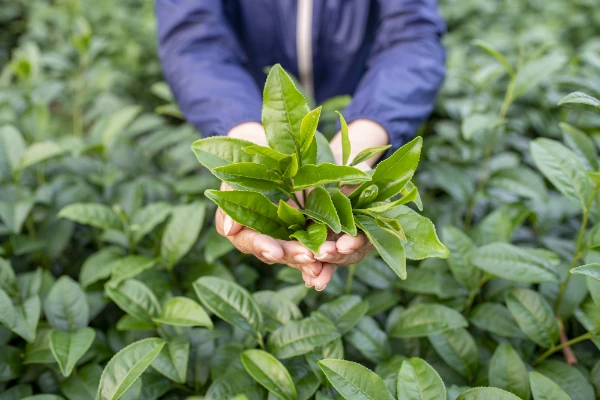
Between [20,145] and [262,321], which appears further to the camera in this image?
[20,145]

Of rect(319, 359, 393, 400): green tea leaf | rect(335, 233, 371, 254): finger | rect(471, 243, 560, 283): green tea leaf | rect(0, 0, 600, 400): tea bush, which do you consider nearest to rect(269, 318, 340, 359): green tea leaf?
rect(0, 0, 600, 400): tea bush

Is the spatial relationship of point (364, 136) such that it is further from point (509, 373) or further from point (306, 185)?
point (509, 373)

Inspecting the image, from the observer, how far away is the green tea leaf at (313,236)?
0.73m

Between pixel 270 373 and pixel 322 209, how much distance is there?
33cm

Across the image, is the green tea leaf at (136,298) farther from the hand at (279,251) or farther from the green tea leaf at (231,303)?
the hand at (279,251)

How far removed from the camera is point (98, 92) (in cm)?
203

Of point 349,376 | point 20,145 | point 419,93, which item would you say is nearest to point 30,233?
point 20,145

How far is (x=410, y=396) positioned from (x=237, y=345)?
37cm

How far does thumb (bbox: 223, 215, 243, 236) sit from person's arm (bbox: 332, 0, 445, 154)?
0.33 metres

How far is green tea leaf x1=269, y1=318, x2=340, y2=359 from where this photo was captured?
90 cm

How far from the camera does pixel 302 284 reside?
1.06 m

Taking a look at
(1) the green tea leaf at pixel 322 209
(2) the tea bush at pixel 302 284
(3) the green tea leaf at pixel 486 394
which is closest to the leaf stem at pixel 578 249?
(2) the tea bush at pixel 302 284

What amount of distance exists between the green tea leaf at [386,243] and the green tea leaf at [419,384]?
175 mm

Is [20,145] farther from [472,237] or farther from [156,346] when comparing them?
[472,237]
